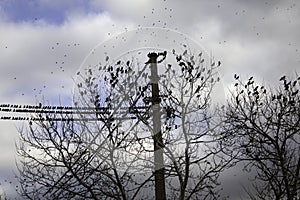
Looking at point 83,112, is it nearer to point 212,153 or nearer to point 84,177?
point 84,177

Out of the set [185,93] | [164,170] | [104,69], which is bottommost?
[164,170]

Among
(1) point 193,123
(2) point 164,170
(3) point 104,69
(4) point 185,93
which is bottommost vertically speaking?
(2) point 164,170

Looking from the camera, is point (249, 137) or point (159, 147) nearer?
point (159, 147)

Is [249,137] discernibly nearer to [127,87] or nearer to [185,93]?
[185,93]

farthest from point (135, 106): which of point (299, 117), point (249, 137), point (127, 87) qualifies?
point (299, 117)

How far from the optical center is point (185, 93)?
45.2 feet

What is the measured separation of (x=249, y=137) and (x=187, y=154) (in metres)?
3.10

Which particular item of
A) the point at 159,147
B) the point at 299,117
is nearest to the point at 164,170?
the point at 159,147

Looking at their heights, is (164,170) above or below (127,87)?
below

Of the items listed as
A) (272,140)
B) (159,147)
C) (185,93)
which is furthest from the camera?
(272,140)

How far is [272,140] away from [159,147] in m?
4.03

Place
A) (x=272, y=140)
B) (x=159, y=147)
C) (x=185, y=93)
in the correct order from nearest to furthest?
(x=159, y=147), (x=185, y=93), (x=272, y=140)

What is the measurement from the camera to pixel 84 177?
1384 cm

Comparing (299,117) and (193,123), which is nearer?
(193,123)
